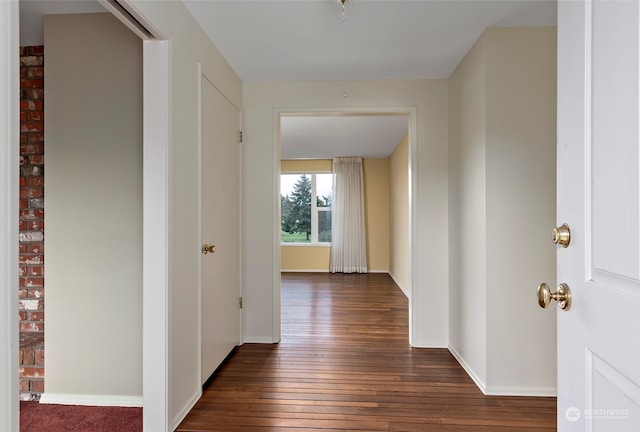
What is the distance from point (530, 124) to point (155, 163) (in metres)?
2.19

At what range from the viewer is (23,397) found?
88.0 inches

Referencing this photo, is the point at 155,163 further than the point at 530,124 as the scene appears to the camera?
No

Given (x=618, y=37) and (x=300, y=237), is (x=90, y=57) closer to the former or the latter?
(x=618, y=37)

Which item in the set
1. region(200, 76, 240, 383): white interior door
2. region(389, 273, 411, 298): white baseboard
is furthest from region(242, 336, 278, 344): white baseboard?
region(389, 273, 411, 298): white baseboard

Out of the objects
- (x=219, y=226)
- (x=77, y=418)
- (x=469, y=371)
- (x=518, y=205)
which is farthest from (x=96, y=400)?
(x=518, y=205)

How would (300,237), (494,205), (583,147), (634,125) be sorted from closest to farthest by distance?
(634,125) < (583,147) < (494,205) < (300,237)

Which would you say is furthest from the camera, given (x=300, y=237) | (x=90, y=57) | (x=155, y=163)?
(x=300, y=237)

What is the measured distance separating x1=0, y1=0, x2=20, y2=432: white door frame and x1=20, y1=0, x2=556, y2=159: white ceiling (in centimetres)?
129

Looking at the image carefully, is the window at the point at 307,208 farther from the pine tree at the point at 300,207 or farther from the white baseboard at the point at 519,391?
the white baseboard at the point at 519,391

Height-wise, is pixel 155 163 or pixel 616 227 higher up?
pixel 155 163

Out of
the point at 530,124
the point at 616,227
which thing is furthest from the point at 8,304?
the point at 530,124

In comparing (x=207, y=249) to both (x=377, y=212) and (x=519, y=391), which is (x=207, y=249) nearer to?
(x=519, y=391)

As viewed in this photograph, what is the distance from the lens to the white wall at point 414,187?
318cm

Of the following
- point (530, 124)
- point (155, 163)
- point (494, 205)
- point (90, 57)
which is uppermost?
point (90, 57)
